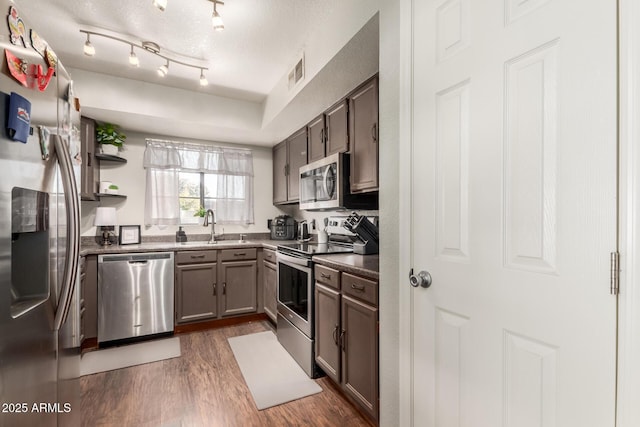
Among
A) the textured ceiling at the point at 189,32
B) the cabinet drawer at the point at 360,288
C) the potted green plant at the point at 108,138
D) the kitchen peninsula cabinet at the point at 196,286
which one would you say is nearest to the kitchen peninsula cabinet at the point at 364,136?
the textured ceiling at the point at 189,32

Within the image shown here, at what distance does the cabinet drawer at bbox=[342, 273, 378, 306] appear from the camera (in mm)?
1575

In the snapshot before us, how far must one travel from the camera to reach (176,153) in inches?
144

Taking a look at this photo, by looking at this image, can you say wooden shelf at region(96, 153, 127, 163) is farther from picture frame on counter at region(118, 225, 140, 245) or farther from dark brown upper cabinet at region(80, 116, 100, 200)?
picture frame on counter at region(118, 225, 140, 245)

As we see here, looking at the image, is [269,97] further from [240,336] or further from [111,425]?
[111,425]

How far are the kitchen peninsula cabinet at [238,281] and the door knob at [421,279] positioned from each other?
2.56m

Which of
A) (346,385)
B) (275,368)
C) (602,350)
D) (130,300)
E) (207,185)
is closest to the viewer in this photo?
(602,350)

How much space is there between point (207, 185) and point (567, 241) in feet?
12.6

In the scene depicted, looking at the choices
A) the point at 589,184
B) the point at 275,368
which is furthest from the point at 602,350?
the point at 275,368

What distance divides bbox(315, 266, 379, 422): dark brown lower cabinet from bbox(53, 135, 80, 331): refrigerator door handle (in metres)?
1.33

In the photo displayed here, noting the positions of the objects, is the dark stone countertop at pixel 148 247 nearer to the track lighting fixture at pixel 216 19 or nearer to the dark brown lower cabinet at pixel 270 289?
the dark brown lower cabinet at pixel 270 289

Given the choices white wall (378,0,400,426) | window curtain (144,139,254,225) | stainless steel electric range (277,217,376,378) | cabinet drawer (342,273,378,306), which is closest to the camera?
white wall (378,0,400,426)

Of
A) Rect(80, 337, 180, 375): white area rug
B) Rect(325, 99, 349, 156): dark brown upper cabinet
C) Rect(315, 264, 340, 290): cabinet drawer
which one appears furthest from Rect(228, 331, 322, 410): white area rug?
Rect(325, 99, 349, 156): dark brown upper cabinet

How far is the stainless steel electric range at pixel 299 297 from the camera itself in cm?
222

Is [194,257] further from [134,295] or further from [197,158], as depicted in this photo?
[197,158]
